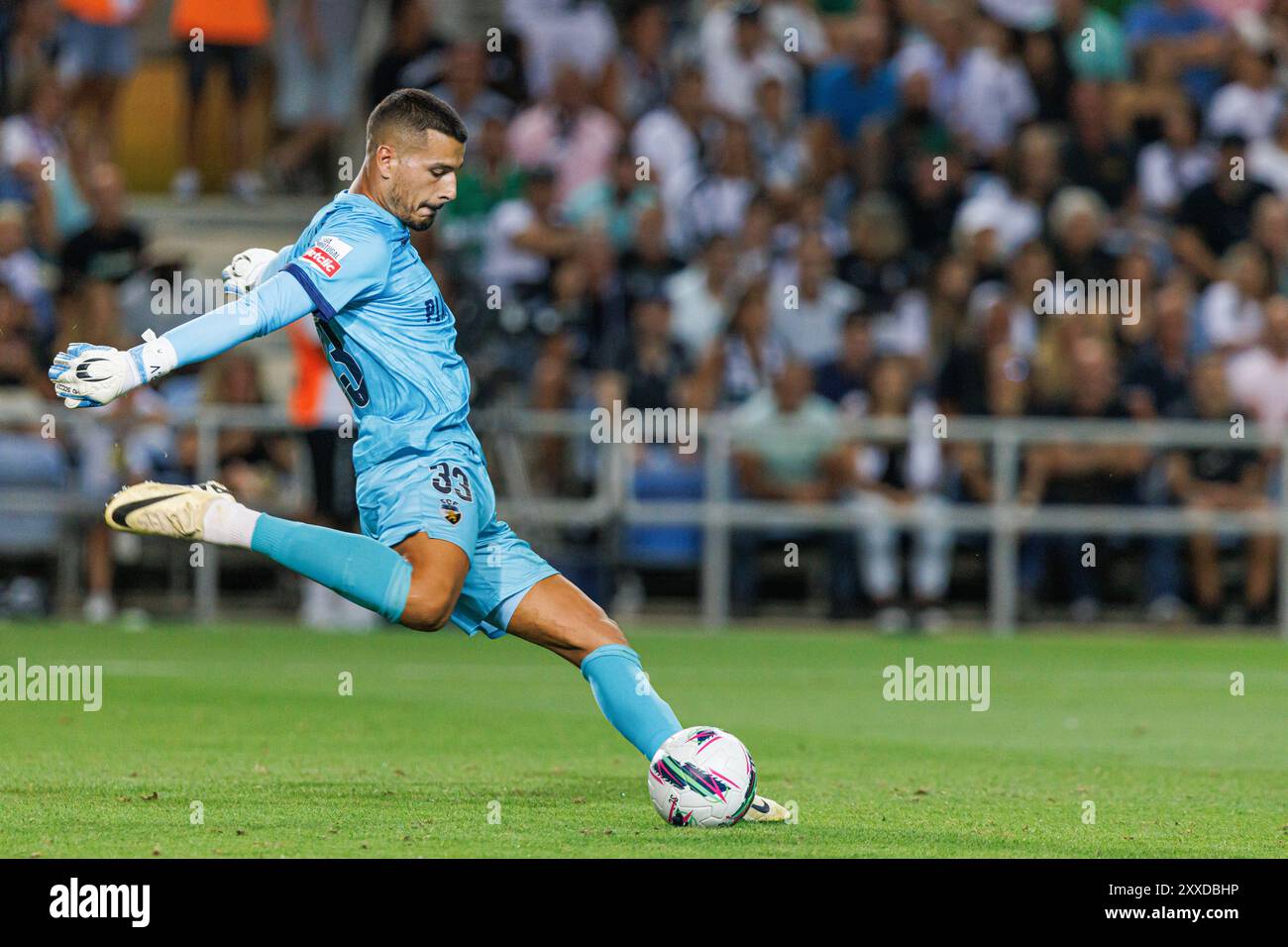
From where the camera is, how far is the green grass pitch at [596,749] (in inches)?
287

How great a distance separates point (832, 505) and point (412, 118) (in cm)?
Result: 930

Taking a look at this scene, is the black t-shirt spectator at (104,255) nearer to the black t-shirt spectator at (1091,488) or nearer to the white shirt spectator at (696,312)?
the white shirt spectator at (696,312)

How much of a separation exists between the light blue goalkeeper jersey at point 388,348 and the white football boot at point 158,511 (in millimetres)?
616

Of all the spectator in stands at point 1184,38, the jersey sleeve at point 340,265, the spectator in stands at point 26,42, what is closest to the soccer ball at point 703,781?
the jersey sleeve at point 340,265

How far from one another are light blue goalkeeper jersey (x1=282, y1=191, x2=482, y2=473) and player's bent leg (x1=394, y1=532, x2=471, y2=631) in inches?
13.1

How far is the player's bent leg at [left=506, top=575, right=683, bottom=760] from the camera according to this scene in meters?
7.71

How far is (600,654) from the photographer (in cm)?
779

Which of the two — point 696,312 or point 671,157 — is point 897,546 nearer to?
point 696,312

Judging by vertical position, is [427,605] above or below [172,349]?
below

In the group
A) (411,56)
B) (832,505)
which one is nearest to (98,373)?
(832,505)

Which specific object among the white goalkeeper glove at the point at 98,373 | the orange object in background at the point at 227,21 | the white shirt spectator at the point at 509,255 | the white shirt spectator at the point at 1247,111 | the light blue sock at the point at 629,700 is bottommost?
the light blue sock at the point at 629,700

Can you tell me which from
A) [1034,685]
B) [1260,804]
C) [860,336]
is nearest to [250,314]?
[1260,804]
